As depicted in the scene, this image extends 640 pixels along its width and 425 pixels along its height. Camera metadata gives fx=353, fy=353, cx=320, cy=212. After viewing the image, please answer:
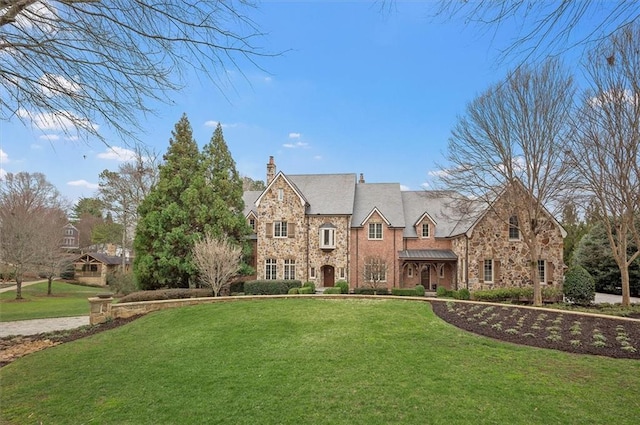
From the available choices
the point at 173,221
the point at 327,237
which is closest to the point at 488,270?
the point at 327,237

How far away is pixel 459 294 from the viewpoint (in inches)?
757

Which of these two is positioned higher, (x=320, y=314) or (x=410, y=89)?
(x=410, y=89)

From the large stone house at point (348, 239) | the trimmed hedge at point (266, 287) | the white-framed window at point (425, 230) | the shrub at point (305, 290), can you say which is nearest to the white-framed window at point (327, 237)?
the large stone house at point (348, 239)

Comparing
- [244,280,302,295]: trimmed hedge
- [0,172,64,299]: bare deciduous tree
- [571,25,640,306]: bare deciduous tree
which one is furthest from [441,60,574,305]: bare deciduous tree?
Result: [0,172,64,299]: bare deciduous tree

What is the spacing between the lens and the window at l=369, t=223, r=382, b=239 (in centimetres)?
2586

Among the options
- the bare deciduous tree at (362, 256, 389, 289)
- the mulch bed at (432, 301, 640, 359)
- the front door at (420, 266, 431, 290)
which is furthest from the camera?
the front door at (420, 266, 431, 290)

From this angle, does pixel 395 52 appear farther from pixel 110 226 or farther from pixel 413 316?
pixel 110 226

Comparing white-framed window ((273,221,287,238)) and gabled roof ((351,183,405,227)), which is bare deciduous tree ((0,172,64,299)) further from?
gabled roof ((351,183,405,227))

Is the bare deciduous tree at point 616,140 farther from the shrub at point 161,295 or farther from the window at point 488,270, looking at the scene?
the shrub at point 161,295

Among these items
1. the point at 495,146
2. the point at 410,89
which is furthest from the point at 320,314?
the point at 495,146

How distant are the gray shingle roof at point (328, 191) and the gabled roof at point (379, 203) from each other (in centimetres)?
105

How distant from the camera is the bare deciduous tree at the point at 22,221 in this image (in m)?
25.2

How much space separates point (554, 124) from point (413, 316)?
36.9 feet

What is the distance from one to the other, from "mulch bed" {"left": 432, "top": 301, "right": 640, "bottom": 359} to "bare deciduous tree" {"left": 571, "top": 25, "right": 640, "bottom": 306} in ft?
21.4
